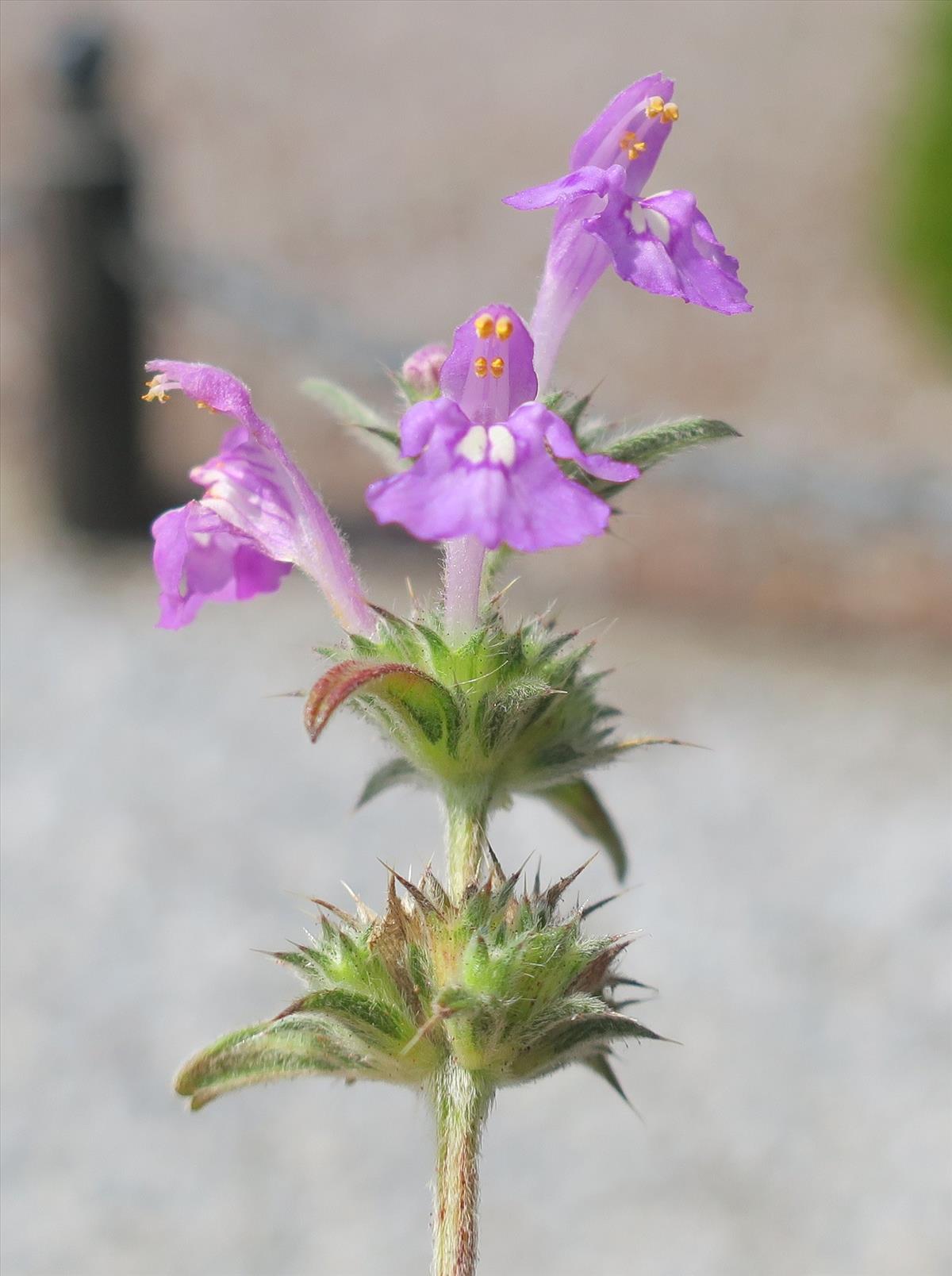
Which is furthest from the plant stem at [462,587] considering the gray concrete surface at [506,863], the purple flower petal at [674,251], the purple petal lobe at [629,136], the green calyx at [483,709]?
the gray concrete surface at [506,863]

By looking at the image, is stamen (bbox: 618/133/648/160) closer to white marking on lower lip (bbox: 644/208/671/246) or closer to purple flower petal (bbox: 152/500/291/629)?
white marking on lower lip (bbox: 644/208/671/246)

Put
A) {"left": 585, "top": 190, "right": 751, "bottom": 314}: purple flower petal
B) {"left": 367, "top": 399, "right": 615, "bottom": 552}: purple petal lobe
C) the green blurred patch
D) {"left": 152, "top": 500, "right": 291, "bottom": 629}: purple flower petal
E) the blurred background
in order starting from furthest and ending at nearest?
1. the green blurred patch
2. the blurred background
3. {"left": 152, "top": 500, "right": 291, "bottom": 629}: purple flower petal
4. {"left": 585, "top": 190, "right": 751, "bottom": 314}: purple flower petal
5. {"left": 367, "top": 399, "right": 615, "bottom": 552}: purple petal lobe

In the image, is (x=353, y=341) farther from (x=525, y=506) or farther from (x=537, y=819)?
(x=525, y=506)

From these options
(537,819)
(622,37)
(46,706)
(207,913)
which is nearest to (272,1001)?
(207,913)

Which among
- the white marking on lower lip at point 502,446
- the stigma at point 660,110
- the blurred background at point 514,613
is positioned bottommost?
the white marking on lower lip at point 502,446

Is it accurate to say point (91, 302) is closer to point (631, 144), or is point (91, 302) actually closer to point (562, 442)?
point (631, 144)

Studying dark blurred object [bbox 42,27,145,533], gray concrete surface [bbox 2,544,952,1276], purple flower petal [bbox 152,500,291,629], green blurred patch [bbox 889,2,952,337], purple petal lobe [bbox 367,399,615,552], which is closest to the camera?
purple petal lobe [bbox 367,399,615,552]

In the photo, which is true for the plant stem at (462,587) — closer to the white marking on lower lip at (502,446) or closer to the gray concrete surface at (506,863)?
the white marking on lower lip at (502,446)

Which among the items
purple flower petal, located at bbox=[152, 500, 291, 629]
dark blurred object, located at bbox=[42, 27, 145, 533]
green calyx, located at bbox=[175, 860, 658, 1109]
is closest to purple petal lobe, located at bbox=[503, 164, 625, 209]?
purple flower petal, located at bbox=[152, 500, 291, 629]
